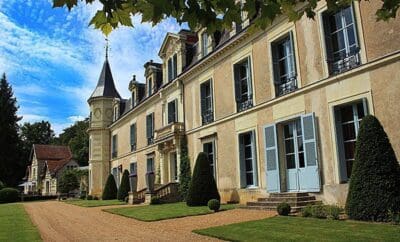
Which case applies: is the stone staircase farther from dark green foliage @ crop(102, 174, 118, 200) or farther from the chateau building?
dark green foliage @ crop(102, 174, 118, 200)

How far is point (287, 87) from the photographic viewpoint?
12.9 m

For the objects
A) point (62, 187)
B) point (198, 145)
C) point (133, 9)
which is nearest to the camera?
point (133, 9)

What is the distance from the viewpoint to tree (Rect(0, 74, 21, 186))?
43562mm

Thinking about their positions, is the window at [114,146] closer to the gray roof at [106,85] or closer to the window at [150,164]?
the gray roof at [106,85]

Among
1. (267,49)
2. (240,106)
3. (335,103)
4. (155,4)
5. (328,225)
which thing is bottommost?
(328,225)

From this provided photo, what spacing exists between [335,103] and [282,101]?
2327 mm

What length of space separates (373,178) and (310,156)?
10.4ft

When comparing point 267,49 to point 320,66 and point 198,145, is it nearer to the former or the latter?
point 320,66

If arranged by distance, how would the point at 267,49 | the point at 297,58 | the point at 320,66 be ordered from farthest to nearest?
the point at 267,49 → the point at 297,58 → the point at 320,66

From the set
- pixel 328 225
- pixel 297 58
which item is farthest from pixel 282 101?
pixel 328 225

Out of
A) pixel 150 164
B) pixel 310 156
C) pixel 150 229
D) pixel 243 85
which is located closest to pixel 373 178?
pixel 310 156

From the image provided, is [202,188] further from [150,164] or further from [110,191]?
[110,191]

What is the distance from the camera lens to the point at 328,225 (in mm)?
7961

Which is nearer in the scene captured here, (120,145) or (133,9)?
(133,9)
